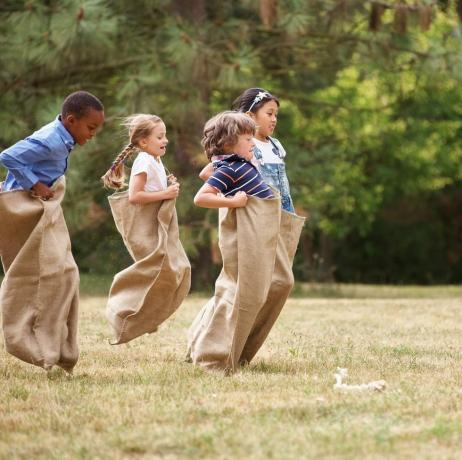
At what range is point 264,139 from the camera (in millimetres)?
7414

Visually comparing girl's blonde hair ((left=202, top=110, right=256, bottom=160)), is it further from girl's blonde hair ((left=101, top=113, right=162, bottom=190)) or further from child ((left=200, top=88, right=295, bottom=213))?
girl's blonde hair ((left=101, top=113, right=162, bottom=190))

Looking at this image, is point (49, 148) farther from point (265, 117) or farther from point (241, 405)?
point (241, 405)

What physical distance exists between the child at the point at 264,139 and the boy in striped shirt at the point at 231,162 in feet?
1.17

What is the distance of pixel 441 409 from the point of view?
17.9 ft

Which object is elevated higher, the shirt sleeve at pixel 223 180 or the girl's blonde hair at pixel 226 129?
the girl's blonde hair at pixel 226 129

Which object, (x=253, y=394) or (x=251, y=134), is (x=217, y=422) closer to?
(x=253, y=394)

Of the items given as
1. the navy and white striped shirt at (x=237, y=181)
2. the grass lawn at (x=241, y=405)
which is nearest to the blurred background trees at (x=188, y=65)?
the grass lawn at (x=241, y=405)

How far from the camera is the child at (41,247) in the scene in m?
6.55

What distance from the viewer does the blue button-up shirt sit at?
6477mm

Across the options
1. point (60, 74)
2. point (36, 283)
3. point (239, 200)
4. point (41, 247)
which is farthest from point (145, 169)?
point (60, 74)

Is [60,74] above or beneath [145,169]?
above

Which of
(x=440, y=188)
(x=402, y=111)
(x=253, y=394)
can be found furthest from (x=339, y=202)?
(x=253, y=394)

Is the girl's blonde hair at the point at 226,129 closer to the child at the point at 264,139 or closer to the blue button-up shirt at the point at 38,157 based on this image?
the child at the point at 264,139

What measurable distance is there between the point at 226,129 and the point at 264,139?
61 centimetres
